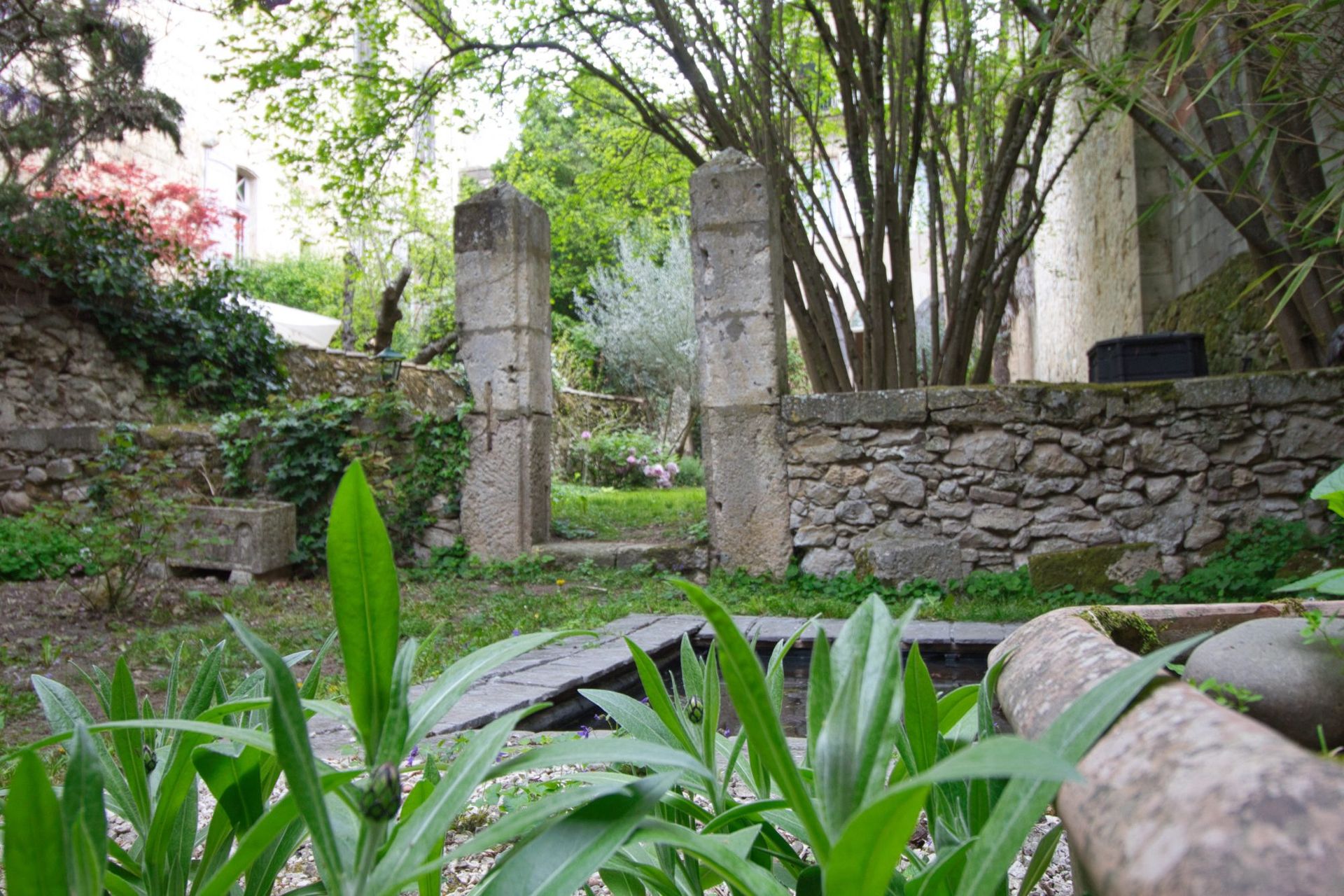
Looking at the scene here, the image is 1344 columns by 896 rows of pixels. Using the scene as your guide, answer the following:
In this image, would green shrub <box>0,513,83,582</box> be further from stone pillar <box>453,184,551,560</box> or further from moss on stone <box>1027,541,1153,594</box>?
moss on stone <box>1027,541,1153,594</box>

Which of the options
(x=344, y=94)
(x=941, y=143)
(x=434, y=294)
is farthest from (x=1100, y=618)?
(x=434, y=294)

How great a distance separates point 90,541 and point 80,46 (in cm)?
356

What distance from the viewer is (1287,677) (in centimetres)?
107

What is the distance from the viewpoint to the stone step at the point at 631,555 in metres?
5.60

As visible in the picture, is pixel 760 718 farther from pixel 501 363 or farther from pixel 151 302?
pixel 151 302

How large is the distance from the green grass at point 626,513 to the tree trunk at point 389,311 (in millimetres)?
2680

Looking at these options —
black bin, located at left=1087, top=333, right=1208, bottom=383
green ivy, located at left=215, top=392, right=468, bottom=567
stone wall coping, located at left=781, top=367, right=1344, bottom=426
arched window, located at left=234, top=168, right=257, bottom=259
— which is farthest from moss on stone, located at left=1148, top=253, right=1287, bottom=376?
arched window, located at left=234, top=168, right=257, bottom=259

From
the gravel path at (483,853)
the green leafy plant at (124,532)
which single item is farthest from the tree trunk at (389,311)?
the gravel path at (483,853)

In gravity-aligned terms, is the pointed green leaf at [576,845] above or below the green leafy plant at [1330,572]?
below

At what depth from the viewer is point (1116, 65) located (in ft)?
10.5

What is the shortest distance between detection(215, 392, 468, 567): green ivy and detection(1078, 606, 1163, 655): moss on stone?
502 cm

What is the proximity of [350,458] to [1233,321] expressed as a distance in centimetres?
595

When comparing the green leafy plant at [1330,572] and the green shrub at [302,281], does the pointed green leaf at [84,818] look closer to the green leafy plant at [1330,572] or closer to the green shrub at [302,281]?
the green leafy plant at [1330,572]

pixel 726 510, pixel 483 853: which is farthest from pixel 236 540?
pixel 483 853
